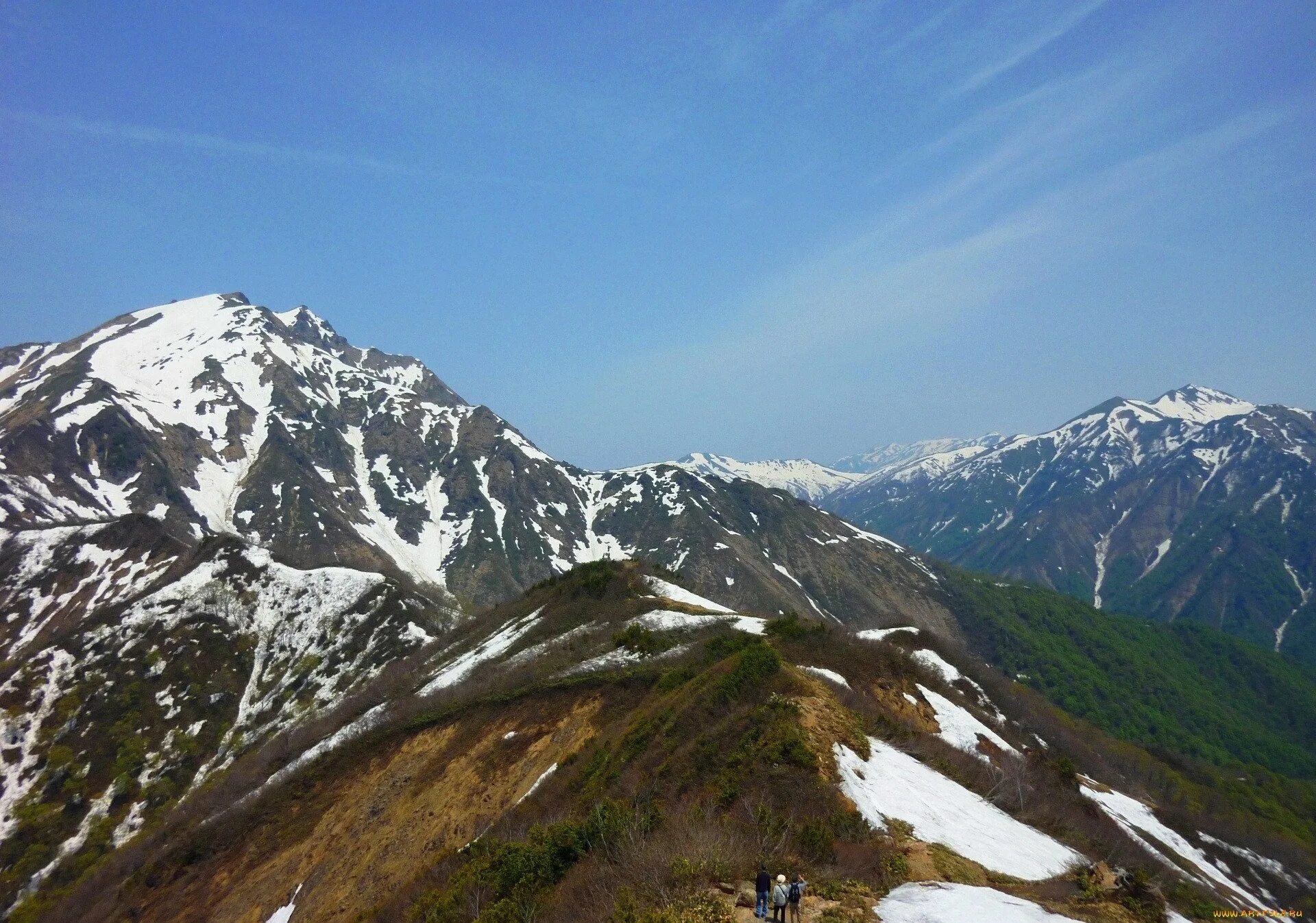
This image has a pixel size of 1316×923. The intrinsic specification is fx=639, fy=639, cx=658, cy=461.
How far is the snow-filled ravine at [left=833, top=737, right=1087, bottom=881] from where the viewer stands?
21.3m

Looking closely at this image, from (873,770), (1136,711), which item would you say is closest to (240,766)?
(873,770)

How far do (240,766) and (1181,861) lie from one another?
8678 cm

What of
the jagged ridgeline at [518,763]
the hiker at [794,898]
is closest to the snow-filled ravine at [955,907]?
the jagged ridgeline at [518,763]

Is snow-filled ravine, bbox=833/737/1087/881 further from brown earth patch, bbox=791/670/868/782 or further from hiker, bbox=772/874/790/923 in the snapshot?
hiker, bbox=772/874/790/923

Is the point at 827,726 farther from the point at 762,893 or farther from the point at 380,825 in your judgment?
the point at 380,825

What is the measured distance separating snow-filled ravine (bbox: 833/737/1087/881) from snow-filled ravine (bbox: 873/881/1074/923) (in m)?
3.75

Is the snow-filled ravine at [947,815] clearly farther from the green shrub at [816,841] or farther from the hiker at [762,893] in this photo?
the hiker at [762,893]

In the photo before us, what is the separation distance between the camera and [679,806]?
75.9 feet

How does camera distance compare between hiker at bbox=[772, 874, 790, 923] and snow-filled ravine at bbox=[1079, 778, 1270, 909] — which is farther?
snow-filled ravine at bbox=[1079, 778, 1270, 909]

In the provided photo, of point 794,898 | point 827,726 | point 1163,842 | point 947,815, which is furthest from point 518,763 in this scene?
point 1163,842

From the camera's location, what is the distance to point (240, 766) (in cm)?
7275

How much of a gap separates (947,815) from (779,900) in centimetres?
1244

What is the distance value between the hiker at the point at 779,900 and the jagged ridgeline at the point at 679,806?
105 cm

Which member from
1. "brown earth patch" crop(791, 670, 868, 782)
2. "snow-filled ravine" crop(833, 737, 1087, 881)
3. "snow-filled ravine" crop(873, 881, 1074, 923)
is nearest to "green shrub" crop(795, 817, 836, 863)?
"snow-filled ravine" crop(873, 881, 1074, 923)
